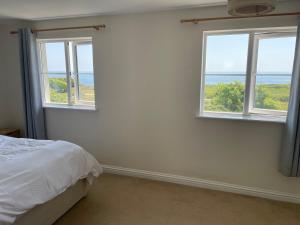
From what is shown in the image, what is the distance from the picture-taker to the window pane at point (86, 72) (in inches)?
131

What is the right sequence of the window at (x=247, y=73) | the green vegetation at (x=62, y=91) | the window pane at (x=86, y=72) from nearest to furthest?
the window at (x=247, y=73), the window pane at (x=86, y=72), the green vegetation at (x=62, y=91)

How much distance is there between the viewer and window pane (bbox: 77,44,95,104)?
3324 millimetres

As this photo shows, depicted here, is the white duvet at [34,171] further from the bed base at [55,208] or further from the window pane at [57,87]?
the window pane at [57,87]

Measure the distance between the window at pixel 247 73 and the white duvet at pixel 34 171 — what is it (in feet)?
5.36

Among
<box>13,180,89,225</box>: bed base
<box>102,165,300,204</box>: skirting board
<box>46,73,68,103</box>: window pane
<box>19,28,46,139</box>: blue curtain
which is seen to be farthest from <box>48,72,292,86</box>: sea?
<box>19,28,46,139</box>: blue curtain

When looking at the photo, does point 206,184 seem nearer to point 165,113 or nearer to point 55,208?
point 165,113

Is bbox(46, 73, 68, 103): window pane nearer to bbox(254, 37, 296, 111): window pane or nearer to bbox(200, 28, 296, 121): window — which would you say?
bbox(200, 28, 296, 121): window

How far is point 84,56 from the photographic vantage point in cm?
336

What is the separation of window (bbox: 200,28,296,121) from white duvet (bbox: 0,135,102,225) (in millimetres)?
1632

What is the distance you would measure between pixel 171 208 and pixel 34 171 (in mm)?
1466

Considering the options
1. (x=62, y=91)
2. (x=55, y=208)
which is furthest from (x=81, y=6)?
(x=55, y=208)

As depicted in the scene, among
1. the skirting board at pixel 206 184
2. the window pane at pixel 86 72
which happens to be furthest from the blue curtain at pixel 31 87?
the skirting board at pixel 206 184

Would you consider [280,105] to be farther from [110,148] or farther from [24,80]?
→ [24,80]

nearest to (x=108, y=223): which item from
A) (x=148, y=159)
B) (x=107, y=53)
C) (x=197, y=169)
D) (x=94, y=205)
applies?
(x=94, y=205)
